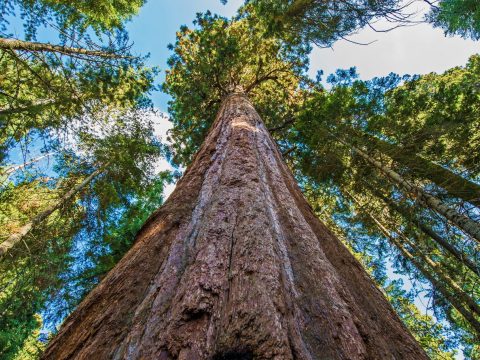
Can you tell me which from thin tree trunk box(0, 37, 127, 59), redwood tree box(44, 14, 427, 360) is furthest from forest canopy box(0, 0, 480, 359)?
redwood tree box(44, 14, 427, 360)

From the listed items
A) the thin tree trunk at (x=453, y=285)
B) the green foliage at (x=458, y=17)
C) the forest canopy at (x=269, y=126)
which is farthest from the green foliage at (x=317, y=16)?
the thin tree trunk at (x=453, y=285)

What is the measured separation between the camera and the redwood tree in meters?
0.97

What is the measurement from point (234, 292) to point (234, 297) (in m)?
0.03

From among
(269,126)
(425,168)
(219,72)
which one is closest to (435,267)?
(425,168)

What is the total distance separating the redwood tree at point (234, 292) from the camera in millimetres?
966

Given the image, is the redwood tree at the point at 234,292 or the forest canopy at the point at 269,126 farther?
the forest canopy at the point at 269,126

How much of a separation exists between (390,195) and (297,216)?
7.21 m

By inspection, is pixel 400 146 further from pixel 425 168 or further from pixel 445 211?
pixel 445 211

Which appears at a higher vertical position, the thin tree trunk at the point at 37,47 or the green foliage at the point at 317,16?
the green foliage at the point at 317,16

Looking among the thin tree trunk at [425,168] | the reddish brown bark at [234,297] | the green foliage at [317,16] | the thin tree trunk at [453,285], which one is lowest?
the reddish brown bark at [234,297]

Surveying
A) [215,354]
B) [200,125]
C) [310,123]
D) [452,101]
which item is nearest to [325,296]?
[215,354]

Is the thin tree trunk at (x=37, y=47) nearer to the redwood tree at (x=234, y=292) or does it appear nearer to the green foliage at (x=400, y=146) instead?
the redwood tree at (x=234, y=292)

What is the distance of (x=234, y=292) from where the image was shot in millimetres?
1113

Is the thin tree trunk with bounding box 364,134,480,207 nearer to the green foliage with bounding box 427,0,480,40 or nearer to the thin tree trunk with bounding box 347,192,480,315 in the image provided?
the thin tree trunk with bounding box 347,192,480,315
